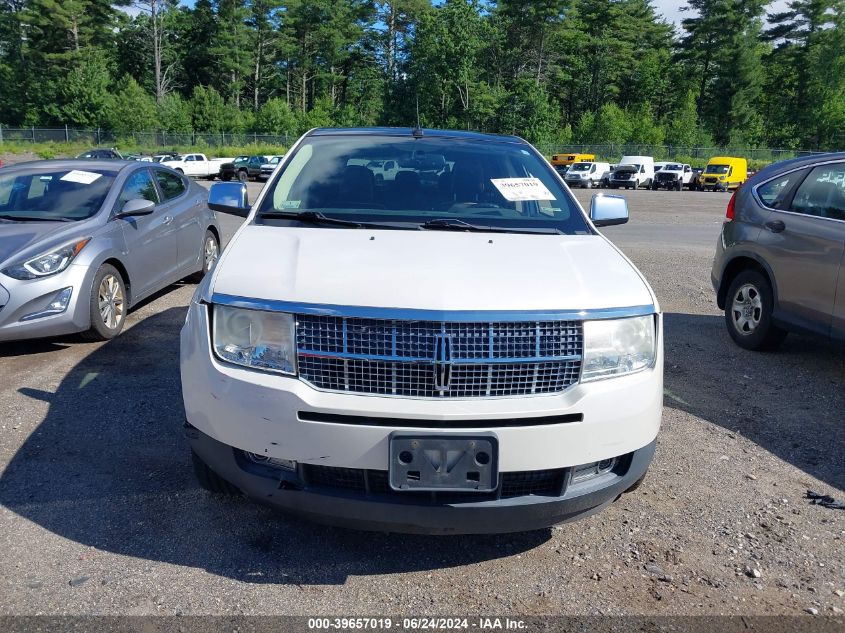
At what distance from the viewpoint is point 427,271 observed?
9.27 ft

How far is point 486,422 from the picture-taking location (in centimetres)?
253

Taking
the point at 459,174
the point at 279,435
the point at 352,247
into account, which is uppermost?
the point at 459,174

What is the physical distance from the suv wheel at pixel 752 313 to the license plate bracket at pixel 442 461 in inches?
169

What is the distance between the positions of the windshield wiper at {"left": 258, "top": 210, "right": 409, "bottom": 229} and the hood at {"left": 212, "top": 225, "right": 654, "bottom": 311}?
0.12 meters

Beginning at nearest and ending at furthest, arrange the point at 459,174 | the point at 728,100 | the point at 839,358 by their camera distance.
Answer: the point at 459,174
the point at 839,358
the point at 728,100

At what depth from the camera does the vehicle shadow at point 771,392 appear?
4215 millimetres

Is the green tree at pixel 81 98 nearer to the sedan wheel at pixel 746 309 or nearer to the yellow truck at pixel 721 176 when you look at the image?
the yellow truck at pixel 721 176

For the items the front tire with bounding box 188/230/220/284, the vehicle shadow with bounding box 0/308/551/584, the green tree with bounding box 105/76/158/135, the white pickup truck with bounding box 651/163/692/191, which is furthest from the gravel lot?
the green tree with bounding box 105/76/158/135

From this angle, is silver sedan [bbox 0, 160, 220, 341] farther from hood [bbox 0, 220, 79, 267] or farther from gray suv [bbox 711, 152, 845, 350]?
gray suv [bbox 711, 152, 845, 350]

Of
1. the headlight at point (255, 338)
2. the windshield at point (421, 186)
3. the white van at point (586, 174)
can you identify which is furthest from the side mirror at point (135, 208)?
the white van at point (586, 174)

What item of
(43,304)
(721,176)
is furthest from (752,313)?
(721,176)

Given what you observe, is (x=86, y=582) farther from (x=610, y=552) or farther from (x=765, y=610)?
(x=765, y=610)

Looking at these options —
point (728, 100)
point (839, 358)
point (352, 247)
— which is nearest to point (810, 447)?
point (839, 358)

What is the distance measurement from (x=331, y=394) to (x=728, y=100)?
274ft
